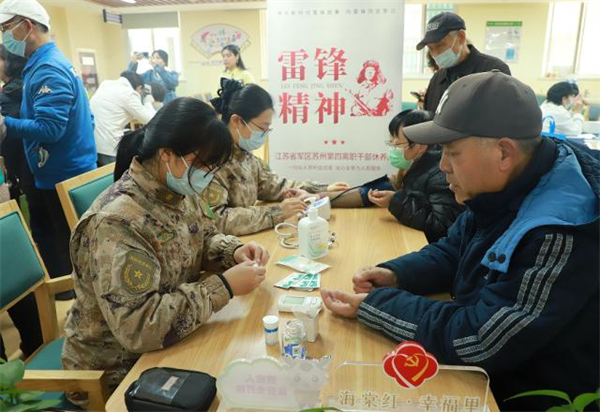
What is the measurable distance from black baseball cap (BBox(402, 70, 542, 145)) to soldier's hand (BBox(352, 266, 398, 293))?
1.47 ft

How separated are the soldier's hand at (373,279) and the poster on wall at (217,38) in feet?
24.2

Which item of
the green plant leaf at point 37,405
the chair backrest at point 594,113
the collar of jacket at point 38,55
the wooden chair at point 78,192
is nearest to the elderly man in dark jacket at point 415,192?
the wooden chair at point 78,192

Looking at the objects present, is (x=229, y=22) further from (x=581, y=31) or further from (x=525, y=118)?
(x=525, y=118)

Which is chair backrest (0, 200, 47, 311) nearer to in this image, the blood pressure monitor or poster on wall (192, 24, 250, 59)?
the blood pressure monitor

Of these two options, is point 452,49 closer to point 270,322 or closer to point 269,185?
point 269,185

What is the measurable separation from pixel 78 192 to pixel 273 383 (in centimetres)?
125

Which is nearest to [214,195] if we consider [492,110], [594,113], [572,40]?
[492,110]

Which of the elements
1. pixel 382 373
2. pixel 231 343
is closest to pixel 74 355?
pixel 231 343

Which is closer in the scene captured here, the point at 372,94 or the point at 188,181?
the point at 188,181

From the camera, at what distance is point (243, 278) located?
3.80 feet

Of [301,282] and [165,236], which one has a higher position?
[165,236]

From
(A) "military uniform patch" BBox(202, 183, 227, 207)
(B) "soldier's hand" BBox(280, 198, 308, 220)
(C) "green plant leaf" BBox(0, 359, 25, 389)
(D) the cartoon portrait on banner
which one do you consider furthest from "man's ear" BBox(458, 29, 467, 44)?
(C) "green plant leaf" BBox(0, 359, 25, 389)

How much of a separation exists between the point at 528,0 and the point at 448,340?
7.59 meters

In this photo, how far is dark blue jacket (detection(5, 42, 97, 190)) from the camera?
7.17 ft
